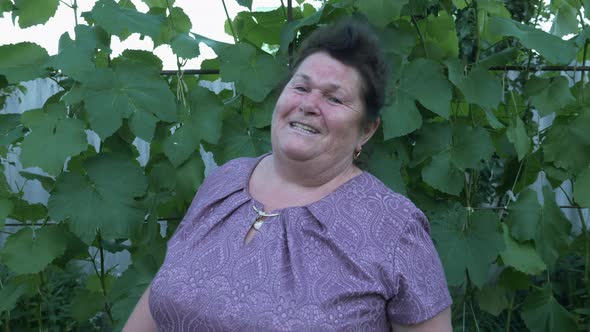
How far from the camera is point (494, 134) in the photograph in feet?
8.37

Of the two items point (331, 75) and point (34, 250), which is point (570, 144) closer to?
point (331, 75)

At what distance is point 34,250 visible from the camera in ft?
7.73

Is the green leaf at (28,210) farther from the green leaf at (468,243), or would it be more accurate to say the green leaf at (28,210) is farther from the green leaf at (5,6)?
the green leaf at (468,243)

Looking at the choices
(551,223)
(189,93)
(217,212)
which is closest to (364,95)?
(217,212)

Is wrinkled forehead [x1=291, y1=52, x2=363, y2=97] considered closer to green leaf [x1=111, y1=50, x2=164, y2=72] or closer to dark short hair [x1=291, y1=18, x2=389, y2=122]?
dark short hair [x1=291, y1=18, x2=389, y2=122]

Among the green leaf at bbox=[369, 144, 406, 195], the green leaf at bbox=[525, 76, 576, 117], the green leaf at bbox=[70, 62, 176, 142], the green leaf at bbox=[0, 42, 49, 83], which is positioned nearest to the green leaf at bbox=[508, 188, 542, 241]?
the green leaf at bbox=[525, 76, 576, 117]

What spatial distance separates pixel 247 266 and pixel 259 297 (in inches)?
3.5

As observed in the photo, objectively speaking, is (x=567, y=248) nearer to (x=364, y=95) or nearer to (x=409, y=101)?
(x=409, y=101)

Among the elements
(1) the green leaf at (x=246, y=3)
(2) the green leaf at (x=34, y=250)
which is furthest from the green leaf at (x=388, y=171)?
(2) the green leaf at (x=34, y=250)

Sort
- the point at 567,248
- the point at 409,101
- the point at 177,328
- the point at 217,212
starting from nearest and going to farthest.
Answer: the point at 177,328
the point at 217,212
the point at 409,101
the point at 567,248

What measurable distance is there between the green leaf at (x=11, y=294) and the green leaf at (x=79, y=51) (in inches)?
32.0

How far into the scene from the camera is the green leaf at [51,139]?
213cm

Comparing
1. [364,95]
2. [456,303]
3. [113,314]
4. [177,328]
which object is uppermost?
[364,95]

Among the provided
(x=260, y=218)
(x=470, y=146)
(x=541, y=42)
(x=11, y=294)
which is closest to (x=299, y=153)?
(x=260, y=218)
